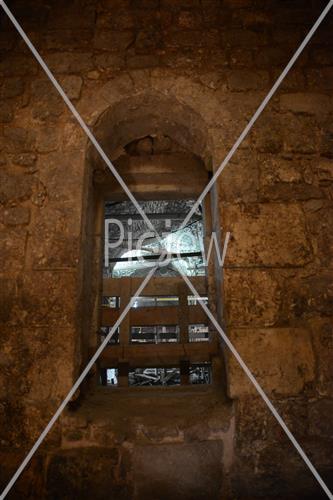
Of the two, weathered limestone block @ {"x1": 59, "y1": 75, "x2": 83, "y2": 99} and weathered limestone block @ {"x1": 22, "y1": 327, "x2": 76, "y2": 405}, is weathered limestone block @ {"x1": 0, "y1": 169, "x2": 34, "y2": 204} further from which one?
weathered limestone block @ {"x1": 22, "y1": 327, "x2": 76, "y2": 405}

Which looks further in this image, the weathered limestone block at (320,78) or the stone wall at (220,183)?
the weathered limestone block at (320,78)

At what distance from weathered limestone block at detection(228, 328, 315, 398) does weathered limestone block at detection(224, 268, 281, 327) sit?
0.16 feet

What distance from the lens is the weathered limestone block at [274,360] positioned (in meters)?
1.45

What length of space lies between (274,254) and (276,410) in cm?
70

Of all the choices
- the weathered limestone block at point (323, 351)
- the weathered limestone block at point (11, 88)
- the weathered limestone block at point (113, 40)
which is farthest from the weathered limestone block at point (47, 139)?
the weathered limestone block at point (323, 351)

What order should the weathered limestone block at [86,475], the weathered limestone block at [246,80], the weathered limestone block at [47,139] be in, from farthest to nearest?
1. the weathered limestone block at [246,80]
2. the weathered limestone block at [47,139]
3. the weathered limestone block at [86,475]

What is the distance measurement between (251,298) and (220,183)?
0.61 metres

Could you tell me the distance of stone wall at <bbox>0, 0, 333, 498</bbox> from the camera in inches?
56.3

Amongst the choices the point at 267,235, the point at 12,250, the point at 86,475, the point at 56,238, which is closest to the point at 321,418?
the point at 267,235

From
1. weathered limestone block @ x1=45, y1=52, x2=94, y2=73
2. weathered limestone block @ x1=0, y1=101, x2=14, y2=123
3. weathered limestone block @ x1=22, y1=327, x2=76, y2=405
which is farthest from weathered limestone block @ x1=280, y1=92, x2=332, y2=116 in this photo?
weathered limestone block @ x1=22, y1=327, x2=76, y2=405

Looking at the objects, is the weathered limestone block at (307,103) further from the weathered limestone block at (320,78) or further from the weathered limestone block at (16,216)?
the weathered limestone block at (16,216)

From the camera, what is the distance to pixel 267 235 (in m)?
1.64

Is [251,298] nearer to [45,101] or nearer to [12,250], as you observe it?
[12,250]

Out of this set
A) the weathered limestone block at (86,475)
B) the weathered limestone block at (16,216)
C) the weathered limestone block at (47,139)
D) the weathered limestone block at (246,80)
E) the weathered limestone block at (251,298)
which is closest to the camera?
the weathered limestone block at (86,475)
